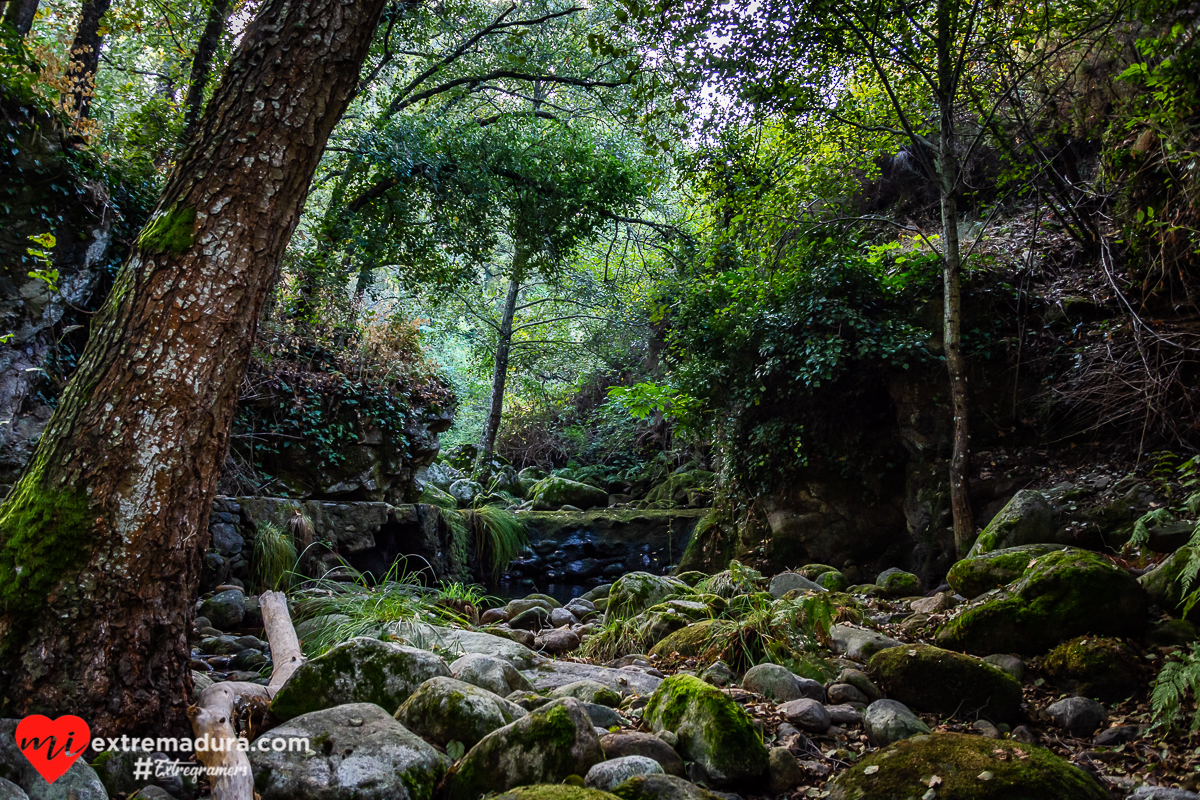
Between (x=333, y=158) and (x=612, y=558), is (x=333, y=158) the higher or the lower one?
the higher one

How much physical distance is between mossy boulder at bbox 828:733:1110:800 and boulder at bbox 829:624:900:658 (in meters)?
1.61

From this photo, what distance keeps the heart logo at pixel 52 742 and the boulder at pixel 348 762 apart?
0.47 meters

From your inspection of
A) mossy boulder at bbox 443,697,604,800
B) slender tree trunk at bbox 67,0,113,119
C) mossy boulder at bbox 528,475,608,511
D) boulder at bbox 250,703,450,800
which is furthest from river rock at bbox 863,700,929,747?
mossy boulder at bbox 528,475,608,511

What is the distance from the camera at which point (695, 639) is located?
13.4 feet

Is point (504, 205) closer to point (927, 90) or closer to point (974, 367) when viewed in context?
point (927, 90)

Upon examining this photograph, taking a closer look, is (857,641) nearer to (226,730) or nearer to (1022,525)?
(1022,525)

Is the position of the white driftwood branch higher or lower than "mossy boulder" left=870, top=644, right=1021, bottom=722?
lower

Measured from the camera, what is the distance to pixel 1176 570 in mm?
3309

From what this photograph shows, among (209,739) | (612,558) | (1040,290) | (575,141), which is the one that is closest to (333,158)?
(575,141)

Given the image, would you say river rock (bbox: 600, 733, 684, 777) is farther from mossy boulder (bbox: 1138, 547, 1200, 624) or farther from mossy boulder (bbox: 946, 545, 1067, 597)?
mossy boulder (bbox: 1138, 547, 1200, 624)

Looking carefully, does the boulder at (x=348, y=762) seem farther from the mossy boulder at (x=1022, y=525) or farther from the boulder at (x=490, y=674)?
the mossy boulder at (x=1022, y=525)

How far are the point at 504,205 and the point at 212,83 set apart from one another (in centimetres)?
325

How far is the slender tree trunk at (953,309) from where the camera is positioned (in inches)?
212

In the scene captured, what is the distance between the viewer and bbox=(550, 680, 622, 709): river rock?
10.0 feet
